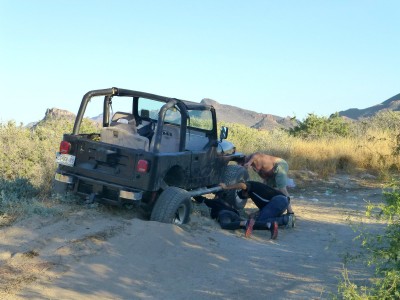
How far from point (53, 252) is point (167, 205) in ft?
6.92

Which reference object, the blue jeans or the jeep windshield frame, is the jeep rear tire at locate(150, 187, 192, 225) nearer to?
the jeep windshield frame

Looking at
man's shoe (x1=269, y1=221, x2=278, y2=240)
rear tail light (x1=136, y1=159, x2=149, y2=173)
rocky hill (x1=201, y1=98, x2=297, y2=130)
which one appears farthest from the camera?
rocky hill (x1=201, y1=98, x2=297, y2=130)

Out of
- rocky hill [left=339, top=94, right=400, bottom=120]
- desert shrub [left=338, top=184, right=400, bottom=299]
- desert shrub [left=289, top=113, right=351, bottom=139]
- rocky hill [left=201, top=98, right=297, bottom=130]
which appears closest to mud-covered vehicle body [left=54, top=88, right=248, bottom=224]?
desert shrub [left=338, top=184, right=400, bottom=299]

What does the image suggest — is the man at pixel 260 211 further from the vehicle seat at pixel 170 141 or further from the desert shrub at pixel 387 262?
the desert shrub at pixel 387 262

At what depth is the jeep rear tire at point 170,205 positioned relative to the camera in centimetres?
805

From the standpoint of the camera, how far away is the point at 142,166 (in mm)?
7941

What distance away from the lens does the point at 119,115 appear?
9.84m

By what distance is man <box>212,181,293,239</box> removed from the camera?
8742 mm

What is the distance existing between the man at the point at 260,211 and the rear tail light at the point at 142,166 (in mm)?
1832

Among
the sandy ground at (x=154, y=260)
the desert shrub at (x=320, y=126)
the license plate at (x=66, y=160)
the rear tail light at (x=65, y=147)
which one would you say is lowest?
the sandy ground at (x=154, y=260)

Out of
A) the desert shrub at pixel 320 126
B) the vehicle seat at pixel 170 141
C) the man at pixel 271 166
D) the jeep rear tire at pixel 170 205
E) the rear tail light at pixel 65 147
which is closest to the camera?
the jeep rear tire at pixel 170 205

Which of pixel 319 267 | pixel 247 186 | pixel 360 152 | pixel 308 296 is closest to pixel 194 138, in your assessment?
pixel 247 186

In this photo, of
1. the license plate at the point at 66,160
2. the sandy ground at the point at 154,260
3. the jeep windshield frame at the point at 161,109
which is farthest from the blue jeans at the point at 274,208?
the license plate at the point at 66,160

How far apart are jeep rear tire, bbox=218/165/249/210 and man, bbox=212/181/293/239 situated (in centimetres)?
38
